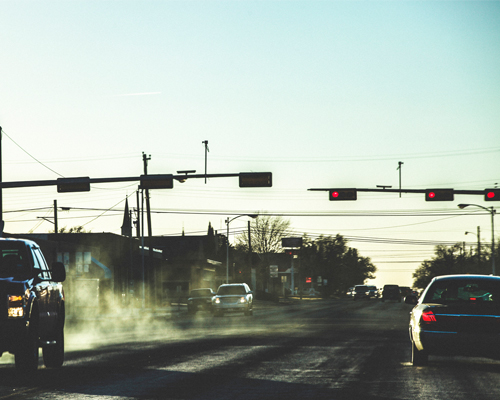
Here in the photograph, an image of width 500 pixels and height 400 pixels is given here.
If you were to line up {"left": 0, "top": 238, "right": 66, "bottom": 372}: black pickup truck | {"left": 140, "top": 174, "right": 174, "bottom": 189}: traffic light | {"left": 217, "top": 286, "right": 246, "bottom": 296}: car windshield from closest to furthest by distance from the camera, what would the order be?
{"left": 0, "top": 238, "right": 66, "bottom": 372}: black pickup truck
{"left": 140, "top": 174, "right": 174, "bottom": 189}: traffic light
{"left": 217, "top": 286, "right": 246, "bottom": 296}: car windshield

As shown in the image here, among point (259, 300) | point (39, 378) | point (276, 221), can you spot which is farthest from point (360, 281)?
point (39, 378)

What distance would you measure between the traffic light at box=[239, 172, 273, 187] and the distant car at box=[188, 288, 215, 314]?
19.9m

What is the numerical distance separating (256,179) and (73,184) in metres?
6.67

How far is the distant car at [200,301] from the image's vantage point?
44938mm

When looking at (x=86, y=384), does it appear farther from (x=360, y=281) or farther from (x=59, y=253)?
(x=360, y=281)

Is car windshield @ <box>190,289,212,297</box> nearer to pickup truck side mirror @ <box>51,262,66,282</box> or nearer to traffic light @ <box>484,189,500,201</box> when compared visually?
traffic light @ <box>484,189,500,201</box>

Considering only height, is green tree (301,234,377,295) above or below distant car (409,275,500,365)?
below

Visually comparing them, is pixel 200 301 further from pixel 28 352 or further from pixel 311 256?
pixel 311 256

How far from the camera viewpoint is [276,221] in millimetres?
112125

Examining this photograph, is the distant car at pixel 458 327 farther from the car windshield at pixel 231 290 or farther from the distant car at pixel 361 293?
the distant car at pixel 361 293

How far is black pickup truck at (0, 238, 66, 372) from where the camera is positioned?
10500 mm

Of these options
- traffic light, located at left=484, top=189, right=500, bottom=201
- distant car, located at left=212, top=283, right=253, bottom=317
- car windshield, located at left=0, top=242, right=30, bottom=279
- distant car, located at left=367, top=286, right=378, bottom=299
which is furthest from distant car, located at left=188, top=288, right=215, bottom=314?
distant car, located at left=367, top=286, right=378, bottom=299

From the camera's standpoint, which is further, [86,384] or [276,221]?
[276,221]

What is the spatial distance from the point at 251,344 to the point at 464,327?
716cm
